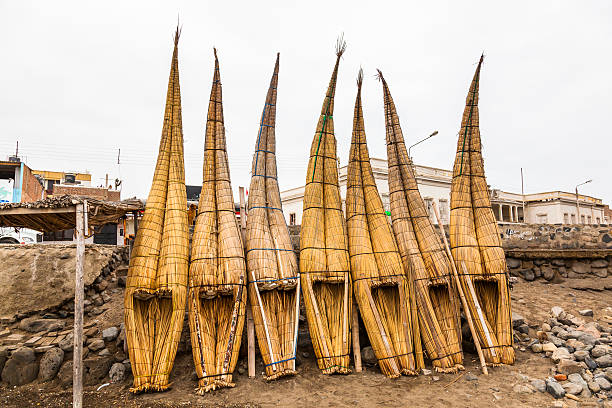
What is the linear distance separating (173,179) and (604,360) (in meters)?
6.70

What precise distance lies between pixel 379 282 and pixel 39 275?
247 inches

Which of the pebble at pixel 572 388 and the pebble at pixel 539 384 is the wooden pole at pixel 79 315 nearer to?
the pebble at pixel 539 384

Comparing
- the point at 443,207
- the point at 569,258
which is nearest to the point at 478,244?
the point at 569,258

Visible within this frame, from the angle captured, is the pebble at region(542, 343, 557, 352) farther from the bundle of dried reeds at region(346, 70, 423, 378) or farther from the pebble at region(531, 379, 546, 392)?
the bundle of dried reeds at region(346, 70, 423, 378)

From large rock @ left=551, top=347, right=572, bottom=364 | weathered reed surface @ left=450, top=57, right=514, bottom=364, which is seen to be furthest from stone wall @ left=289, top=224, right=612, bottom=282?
large rock @ left=551, top=347, right=572, bottom=364

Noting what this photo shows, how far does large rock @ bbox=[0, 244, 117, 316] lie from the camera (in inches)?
255

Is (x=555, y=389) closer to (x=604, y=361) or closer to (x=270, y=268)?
(x=604, y=361)

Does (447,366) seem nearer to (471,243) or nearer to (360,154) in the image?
(471,243)

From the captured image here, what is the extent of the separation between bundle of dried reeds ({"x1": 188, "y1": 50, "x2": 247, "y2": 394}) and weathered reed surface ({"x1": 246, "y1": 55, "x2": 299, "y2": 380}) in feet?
0.78

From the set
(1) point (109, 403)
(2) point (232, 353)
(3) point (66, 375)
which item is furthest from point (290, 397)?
(3) point (66, 375)

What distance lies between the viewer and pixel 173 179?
594cm

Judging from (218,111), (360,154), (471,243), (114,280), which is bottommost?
(114,280)

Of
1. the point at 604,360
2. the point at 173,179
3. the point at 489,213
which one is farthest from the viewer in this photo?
the point at 489,213

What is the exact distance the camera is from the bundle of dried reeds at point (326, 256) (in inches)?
213
